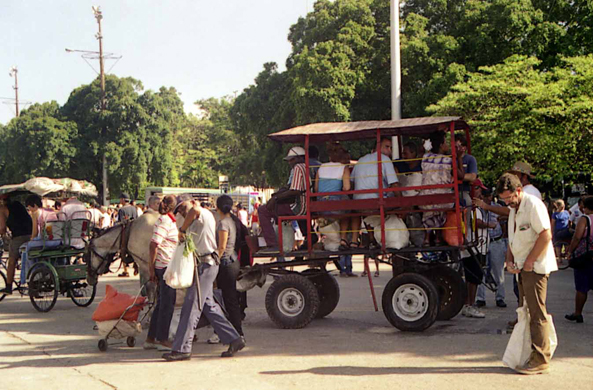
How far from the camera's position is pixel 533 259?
647 centimetres

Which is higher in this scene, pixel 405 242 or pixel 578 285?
pixel 405 242

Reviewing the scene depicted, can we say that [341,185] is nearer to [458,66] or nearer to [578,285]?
[578,285]

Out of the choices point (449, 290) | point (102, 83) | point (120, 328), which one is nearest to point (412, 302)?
point (449, 290)

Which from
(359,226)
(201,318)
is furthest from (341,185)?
(201,318)

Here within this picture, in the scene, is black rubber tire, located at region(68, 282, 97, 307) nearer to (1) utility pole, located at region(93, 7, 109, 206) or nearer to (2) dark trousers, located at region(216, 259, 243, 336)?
(2) dark trousers, located at region(216, 259, 243, 336)

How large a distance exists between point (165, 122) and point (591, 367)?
134 feet

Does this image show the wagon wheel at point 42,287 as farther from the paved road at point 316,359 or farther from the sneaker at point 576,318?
the sneaker at point 576,318

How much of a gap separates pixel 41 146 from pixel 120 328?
128 ft

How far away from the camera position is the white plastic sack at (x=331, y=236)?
9.27 meters

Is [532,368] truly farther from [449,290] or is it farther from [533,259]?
[449,290]

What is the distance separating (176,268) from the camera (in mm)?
7301

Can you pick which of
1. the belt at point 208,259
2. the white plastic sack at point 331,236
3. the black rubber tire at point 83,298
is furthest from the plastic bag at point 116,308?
the black rubber tire at point 83,298

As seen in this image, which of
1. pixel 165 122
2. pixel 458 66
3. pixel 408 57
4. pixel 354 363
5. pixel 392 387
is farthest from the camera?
pixel 165 122

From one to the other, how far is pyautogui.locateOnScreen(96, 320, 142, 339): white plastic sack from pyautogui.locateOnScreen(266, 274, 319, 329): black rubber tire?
6.70 feet
